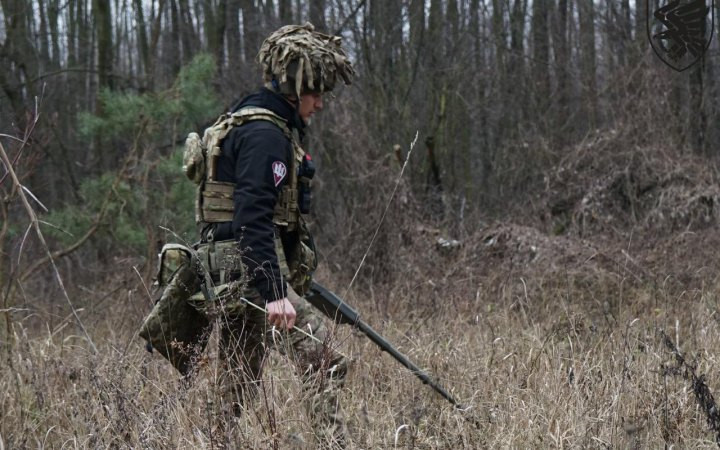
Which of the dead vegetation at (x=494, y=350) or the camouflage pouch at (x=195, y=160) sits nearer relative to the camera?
the dead vegetation at (x=494, y=350)

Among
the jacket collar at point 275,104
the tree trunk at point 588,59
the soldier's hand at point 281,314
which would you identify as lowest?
the soldier's hand at point 281,314

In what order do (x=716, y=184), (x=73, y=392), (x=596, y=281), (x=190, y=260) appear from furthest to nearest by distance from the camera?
(x=716, y=184) < (x=596, y=281) < (x=73, y=392) < (x=190, y=260)

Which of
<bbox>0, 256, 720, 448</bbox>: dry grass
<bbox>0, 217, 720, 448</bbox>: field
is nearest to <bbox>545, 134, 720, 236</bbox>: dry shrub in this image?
<bbox>0, 217, 720, 448</bbox>: field

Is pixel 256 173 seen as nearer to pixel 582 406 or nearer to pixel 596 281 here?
pixel 582 406

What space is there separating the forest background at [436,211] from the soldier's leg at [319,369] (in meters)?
0.17

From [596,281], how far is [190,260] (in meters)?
3.85

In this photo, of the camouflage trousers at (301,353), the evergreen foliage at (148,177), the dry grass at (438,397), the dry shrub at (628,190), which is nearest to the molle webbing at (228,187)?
the camouflage trousers at (301,353)

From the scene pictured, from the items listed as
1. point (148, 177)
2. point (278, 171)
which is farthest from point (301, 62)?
point (148, 177)

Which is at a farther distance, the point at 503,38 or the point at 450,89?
the point at 503,38

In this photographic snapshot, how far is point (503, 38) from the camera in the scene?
1260 centimetres

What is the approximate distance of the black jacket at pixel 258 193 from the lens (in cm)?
314

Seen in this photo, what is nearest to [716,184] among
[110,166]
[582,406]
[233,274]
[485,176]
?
[485,176]

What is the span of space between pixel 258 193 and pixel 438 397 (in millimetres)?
1308

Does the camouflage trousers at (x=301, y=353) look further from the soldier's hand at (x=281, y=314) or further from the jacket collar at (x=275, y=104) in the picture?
the jacket collar at (x=275, y=104)
